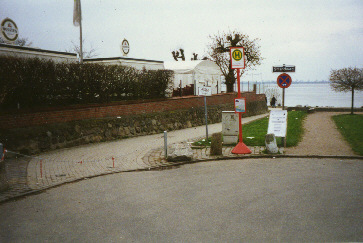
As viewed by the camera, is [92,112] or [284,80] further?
[92,112]

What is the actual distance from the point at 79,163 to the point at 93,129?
3906 millimetres

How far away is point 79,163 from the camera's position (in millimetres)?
9953

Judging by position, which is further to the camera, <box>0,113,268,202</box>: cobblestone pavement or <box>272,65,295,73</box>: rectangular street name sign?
<box>272,65,295,73</box>: rectangular street name sign

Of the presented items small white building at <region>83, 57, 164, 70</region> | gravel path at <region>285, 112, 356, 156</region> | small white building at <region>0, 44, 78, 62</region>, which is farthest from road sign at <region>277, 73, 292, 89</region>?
small white building at <region>0, 44, 78, 62</region>

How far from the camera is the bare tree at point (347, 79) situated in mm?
27438

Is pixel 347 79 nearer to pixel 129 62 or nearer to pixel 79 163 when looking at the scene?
pixel 129 62

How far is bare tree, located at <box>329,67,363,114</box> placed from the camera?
27.4 meters

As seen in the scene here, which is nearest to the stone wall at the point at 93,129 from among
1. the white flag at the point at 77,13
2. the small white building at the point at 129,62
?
the small white building at the point at 129,62

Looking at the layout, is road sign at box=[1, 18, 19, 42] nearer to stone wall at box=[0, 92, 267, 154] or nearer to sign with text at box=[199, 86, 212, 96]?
stone wall at box=[0, 92, 267, 154]

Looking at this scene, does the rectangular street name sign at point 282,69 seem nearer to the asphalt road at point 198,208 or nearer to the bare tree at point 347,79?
the asphalt road at point 198,208

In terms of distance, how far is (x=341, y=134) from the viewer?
48.2 feet

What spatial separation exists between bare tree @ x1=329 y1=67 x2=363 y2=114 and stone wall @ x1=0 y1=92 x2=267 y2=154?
1430 cm

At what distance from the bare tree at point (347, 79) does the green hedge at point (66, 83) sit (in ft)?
58.5

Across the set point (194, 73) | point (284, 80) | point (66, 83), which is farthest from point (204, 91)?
point (194, 73)
